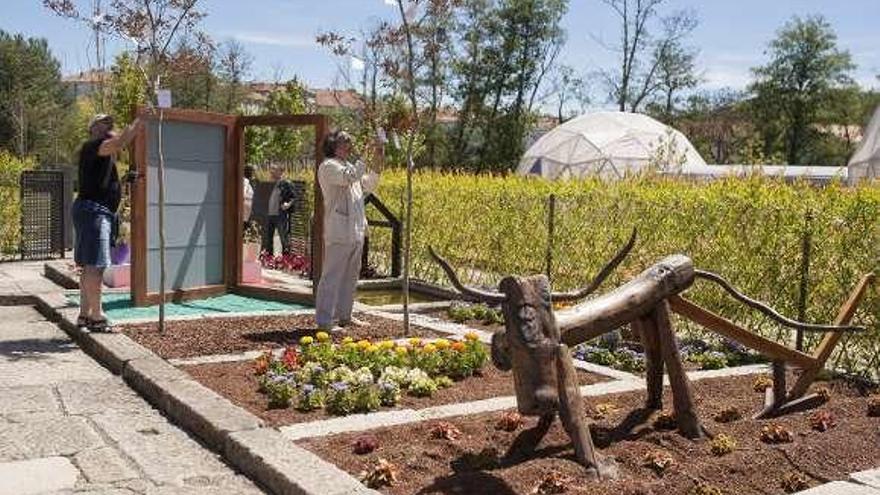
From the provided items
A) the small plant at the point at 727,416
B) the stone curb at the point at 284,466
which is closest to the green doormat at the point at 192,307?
the stone curb at the point at 284,466

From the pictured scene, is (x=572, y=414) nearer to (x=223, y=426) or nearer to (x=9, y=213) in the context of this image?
A: (x=223, y=426)

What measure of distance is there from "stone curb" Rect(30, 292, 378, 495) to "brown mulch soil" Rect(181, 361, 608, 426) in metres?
0.15

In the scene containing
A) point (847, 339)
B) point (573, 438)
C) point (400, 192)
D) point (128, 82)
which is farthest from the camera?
point (128, 82)

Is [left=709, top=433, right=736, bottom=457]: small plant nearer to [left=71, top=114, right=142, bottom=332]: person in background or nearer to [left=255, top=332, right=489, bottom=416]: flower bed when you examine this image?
[left=255, top=332, right=489, bottom=416]: flower bed

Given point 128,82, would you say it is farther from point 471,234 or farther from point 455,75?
point 455,75

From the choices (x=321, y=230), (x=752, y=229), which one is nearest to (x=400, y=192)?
(x=321, y=230)

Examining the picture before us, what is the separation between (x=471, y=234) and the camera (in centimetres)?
1232

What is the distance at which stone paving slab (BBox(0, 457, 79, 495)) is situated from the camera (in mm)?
4523

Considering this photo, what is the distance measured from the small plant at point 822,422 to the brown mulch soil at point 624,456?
0.04 metres

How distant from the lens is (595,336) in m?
4.73

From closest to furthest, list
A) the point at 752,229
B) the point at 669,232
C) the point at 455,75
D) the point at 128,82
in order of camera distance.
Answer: the point at 752,229
the point at 669,232
the point at 128,82
the point at 455,75

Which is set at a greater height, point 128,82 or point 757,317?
point 128,82

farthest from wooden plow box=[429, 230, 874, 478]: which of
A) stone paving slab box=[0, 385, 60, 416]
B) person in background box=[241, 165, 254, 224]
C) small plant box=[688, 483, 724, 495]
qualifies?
person in background box=[241, 165, 254, 224]

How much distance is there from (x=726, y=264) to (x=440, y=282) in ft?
16.1
